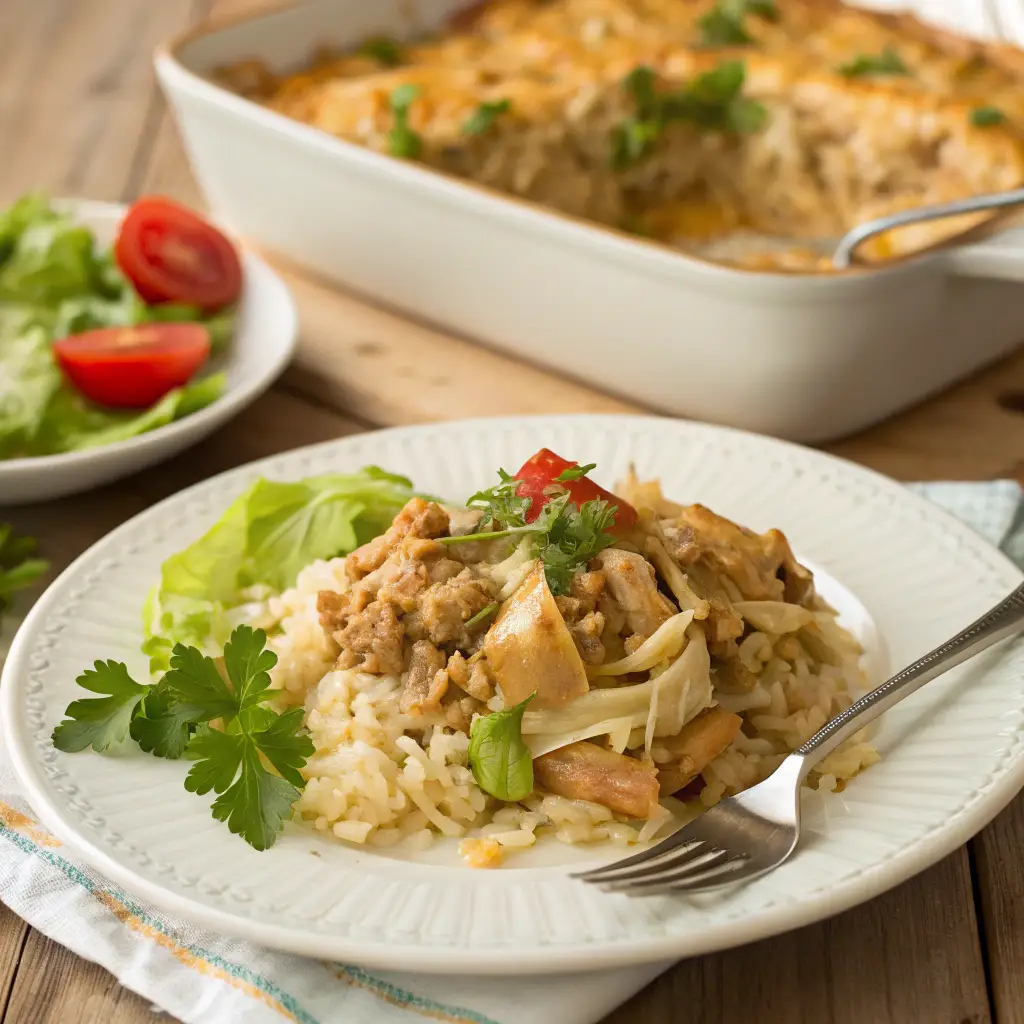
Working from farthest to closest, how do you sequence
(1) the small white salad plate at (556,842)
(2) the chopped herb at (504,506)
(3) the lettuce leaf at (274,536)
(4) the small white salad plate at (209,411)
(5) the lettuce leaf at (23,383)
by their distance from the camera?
(5) the lettuce leaf at (23,383)
(4) the small white salad plate at (209,411)
(3) the lettuce leaf at (274,536)
(2) the chopped herb at (504,506)
(1) the small white salad plate at (556,842)

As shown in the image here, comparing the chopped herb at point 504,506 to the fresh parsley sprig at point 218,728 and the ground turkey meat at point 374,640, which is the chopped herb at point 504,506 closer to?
the ground turkey meat at point 374,640

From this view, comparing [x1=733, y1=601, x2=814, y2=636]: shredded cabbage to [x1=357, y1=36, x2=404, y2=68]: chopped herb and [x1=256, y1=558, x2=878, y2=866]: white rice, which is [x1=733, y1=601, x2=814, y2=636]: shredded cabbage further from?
[x1=357, y1=36, x2=404, y2=68]: chopped herb

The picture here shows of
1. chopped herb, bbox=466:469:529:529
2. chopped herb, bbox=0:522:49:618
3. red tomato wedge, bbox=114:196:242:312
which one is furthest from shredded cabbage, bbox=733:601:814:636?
red tomato wedge, bbox=114:196:242:312

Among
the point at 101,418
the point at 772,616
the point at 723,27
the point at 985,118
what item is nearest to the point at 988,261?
the point at 985,118

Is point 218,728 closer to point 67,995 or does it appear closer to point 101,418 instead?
point 67,995

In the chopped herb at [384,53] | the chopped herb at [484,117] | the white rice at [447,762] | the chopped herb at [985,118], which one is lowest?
the chopped herb at [384,53]

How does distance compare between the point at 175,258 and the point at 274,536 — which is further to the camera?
the point at 175,258

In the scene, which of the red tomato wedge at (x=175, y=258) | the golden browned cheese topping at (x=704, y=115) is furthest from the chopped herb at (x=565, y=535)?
the red tomato wedge at (x=175, y=258)
